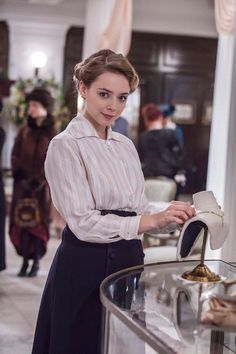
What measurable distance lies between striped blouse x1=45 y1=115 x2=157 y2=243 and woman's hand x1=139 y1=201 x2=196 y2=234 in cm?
4

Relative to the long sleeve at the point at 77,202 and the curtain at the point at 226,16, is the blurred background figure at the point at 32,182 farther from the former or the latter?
the long sleeve at the point at 77,202

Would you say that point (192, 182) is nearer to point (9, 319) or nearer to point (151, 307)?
point (9, 319)

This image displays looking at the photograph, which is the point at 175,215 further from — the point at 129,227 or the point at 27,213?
the point at 27,213

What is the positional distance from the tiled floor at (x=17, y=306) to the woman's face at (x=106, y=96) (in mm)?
1983

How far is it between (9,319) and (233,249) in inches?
67.8

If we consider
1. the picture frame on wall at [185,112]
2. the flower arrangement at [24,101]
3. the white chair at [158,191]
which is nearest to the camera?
the white chair at [158,191]

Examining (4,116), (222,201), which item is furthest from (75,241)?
(4,116)

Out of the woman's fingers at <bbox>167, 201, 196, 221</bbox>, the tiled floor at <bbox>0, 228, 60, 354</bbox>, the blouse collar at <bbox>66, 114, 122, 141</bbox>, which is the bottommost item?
the tiled floor at <bbox>0, 228, 60, 354</bbox>

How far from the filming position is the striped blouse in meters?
2.23

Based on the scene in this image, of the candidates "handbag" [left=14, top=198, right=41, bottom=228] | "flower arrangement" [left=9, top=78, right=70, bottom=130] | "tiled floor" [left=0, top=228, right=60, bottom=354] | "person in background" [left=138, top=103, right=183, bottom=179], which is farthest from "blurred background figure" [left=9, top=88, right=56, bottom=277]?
"flower arrangement" [left=9, top=78, right=70, bottom=130]

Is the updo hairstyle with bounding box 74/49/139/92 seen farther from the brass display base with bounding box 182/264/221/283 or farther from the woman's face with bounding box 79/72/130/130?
the brass display base with bounding box 182/264/221/283

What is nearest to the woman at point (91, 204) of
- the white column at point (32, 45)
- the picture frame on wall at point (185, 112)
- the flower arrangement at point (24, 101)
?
the flower arrangement at point (24, 101)

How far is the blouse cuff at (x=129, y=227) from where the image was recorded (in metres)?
2.23

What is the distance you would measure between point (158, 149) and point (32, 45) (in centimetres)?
388
